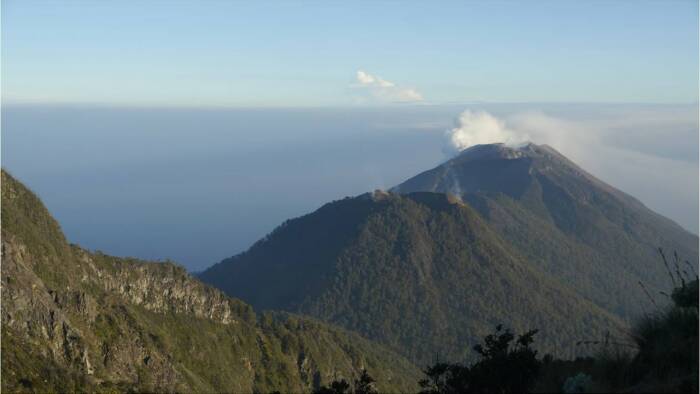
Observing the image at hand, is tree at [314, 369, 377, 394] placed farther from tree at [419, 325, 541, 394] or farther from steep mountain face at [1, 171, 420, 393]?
steep mountain face at [1, 171, 420, 393]

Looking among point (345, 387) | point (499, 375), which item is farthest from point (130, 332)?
point (499, 375)

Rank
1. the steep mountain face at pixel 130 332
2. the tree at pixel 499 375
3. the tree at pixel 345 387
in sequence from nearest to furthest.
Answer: the tree at pixel 499 375 → the tree at pixel 345 387 → the steep mountain face at pixel 130 332

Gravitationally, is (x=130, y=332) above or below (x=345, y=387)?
below

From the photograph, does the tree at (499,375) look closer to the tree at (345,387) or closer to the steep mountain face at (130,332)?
the tree at (345,387)

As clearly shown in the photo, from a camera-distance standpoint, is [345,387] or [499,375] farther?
[345,387]

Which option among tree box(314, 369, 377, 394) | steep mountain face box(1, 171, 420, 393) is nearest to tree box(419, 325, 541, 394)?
tree box(314, 369, 377, 394)

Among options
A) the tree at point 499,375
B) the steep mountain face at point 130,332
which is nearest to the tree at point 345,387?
the tree at point 499,375

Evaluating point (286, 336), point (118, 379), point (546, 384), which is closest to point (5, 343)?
point (118, 379)

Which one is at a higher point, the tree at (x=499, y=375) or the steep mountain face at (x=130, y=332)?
the tree at (x=499, y=375)

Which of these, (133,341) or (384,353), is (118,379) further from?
(384,353)

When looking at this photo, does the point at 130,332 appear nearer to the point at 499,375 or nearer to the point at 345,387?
the point at 345,387
